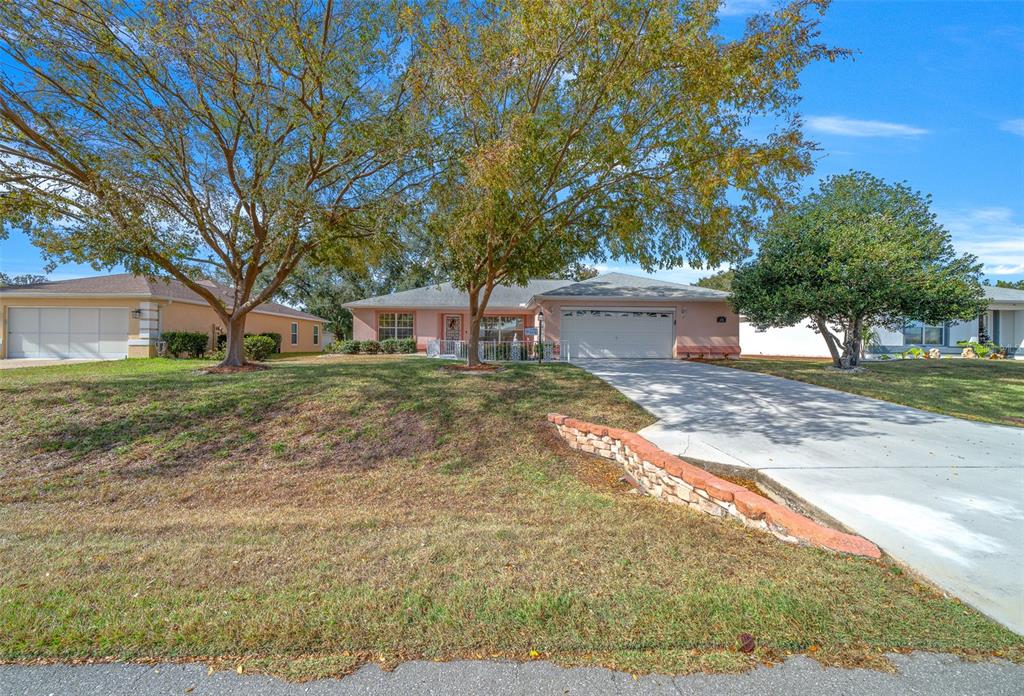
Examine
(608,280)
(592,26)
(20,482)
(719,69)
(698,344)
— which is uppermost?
(592,26)

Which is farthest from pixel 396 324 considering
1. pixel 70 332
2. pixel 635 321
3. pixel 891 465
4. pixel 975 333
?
pixel 975 333

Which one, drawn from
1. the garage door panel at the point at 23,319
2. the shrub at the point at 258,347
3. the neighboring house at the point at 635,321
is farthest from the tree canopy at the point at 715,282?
the garage door panel at the point at 23,319

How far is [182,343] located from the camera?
1950 cm

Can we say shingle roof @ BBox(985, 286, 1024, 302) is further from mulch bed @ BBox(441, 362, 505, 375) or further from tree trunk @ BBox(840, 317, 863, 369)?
mulch bed @ BBox(441, 362, 505, 375)

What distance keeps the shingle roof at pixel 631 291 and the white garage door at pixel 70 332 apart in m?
16.9

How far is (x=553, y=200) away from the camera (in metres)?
10.8

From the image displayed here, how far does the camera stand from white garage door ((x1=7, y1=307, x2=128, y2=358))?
64.7 feet

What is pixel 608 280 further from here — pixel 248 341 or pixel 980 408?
pixel 248 341

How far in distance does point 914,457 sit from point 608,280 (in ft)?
50.1

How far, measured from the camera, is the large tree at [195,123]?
8918 millimetres

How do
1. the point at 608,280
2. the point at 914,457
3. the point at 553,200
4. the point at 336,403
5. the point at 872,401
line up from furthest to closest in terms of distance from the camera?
1. the point at 608,280
2. the point at 553,200
3. the point at 872,401
4. the point at 336,403
5. the point at 914,457

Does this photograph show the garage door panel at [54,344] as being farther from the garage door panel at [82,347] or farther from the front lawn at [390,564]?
the front lawn at [390,564]

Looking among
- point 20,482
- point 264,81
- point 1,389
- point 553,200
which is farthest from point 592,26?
point 1,389

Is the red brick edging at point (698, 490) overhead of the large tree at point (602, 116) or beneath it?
beneath
